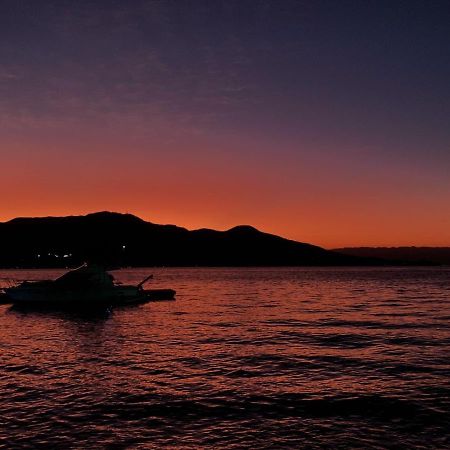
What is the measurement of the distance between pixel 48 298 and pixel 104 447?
5155cm

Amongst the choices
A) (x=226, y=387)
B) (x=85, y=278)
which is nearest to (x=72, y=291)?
(x=85, y=278)

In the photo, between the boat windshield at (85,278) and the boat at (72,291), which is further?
the boat windshield at (85,278)

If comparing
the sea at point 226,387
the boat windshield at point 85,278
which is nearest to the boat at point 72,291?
the boat windshield at point 85,278

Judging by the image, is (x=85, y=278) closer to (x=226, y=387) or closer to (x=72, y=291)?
(x=72, y=291)

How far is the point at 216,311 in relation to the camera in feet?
200

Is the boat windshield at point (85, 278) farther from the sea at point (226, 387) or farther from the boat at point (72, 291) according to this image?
the sea at point (226, 387)

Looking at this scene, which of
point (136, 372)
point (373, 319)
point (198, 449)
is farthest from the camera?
point (373, 319)

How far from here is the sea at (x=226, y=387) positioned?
1664cm

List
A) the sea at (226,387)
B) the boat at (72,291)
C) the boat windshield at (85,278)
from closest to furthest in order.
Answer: the sea at (226,387)
the boat at (72,291)
the boat windshield at (85,278)

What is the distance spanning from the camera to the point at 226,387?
22859mm

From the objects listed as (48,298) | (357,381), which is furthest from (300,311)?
(357,381)

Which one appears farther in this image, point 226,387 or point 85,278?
point 85,278

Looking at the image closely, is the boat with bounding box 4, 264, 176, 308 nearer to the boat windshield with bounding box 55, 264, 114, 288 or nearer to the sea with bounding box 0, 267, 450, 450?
the boat windshield with bounding box 55, 264, 114, 288

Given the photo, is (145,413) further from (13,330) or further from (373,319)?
(373,319)
